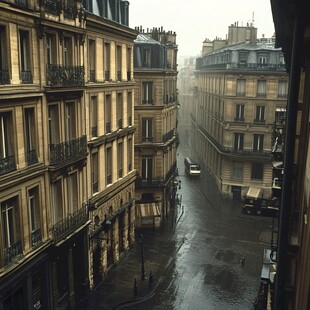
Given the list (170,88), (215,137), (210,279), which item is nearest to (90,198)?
(210,279)

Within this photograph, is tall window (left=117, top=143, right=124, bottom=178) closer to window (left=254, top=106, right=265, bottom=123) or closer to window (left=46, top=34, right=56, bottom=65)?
window (left=46, top=34, right=56, bottom=65)

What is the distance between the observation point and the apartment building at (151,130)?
152ft

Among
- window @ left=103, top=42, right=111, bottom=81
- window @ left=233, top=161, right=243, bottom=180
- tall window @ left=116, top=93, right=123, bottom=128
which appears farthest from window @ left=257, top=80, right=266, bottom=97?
window @ left=103, top=42, right=111, bottom=81

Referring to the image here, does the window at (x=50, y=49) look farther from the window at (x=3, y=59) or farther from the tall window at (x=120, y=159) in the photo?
the tall window at (x=120, y=159)

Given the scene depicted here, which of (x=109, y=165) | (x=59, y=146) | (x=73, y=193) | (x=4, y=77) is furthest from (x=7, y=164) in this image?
(x=109, y=165)

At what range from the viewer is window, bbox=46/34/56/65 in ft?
77.5

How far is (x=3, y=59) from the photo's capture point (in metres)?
19.7

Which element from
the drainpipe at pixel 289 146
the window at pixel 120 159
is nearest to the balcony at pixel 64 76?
the window at pixel 120 159

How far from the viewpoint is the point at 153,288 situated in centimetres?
3266

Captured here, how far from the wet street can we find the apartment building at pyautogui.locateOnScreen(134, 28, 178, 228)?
4166 millimetres

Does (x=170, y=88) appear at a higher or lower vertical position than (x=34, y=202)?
higher

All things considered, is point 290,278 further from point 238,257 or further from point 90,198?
point 238,257

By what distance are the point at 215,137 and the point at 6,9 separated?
51083mm

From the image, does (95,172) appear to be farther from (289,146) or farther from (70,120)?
(289,146)
